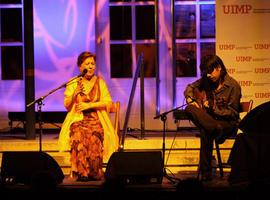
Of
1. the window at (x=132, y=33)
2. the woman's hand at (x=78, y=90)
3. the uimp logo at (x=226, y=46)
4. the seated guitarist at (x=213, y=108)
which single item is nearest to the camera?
the seated guitarist at (x=213, y=108)

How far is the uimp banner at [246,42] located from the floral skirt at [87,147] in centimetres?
183

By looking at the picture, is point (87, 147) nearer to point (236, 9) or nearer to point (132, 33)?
point (236, 9)

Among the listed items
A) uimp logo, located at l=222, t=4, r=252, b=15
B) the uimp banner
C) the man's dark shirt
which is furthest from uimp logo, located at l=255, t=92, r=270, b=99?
the man's dark shirt

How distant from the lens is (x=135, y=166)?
6.48m

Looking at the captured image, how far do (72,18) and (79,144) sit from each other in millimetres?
2941

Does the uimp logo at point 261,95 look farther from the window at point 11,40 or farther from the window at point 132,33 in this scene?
the window at point 11,40

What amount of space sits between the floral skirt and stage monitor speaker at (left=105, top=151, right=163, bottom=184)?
0.60 metres

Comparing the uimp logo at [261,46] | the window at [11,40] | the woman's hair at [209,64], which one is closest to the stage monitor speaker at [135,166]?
the woman's hair at [209,64]

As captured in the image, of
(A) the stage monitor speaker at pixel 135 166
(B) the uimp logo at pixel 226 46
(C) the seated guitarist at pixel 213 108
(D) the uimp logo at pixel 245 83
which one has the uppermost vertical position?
(B) the uimp logo at pixel 226 46

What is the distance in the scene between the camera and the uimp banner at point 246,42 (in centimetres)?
787

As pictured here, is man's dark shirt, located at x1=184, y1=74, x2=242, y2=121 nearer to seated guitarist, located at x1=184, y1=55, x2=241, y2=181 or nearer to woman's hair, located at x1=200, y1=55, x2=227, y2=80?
seated guitarist, located at x1=184, y1=55, x2=241, y2=181

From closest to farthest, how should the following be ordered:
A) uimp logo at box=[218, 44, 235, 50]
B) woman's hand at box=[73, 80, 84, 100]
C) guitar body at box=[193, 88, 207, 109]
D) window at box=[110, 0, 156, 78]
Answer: guitar body at box=[193, 88, 207, 109]
woman's hand at box=[73, 80, 84, 100]
uimp logo at box=[218, 44, 235, 50]
window at box=[110, 0, 156, 78]

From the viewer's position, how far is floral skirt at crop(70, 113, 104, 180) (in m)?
7.03

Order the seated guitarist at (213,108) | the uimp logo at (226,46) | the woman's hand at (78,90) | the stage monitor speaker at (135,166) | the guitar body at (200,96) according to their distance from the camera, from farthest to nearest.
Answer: the uimp logo at (226,46) → the woman's hand at (78,90) → the guitar body at (200,96) → the seated guitarist at (213,108) → the stage monitor speaker at (135,166)
